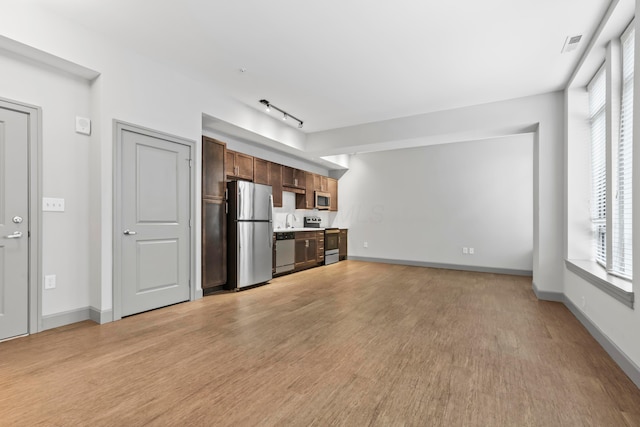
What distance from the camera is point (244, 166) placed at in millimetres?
5176

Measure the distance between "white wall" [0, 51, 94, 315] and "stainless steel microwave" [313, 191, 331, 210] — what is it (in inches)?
187

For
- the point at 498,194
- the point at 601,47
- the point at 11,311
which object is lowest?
the point at 11,311

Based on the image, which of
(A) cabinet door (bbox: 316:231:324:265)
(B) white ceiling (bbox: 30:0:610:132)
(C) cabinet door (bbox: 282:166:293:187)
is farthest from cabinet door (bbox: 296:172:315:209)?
(B) white ceiling (bbox: 30:0:610:132)

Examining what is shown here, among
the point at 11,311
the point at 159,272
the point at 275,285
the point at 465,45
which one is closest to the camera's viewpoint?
the point at 11,311

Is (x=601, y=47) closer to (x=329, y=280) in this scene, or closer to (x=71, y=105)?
(x=329, y=280)

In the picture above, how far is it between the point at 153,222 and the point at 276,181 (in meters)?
2.79

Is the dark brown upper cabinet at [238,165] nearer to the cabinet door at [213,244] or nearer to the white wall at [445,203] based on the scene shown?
the cabinet door at [213,244]

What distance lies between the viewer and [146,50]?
11.0 ft

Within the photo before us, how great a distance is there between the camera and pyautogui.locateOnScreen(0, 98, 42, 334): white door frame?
2805 millimetres

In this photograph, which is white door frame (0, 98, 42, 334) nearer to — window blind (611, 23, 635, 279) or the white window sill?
the white window sill

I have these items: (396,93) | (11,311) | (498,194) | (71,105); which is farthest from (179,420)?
(498,194)

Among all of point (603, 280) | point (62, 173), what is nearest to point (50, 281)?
point (62, 173)

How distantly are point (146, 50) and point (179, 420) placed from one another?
350cm

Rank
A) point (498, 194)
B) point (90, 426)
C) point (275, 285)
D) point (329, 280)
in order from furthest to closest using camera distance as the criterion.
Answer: point (498, 194) < point (329, 280) < point (275, 285) < point (90, 426)
